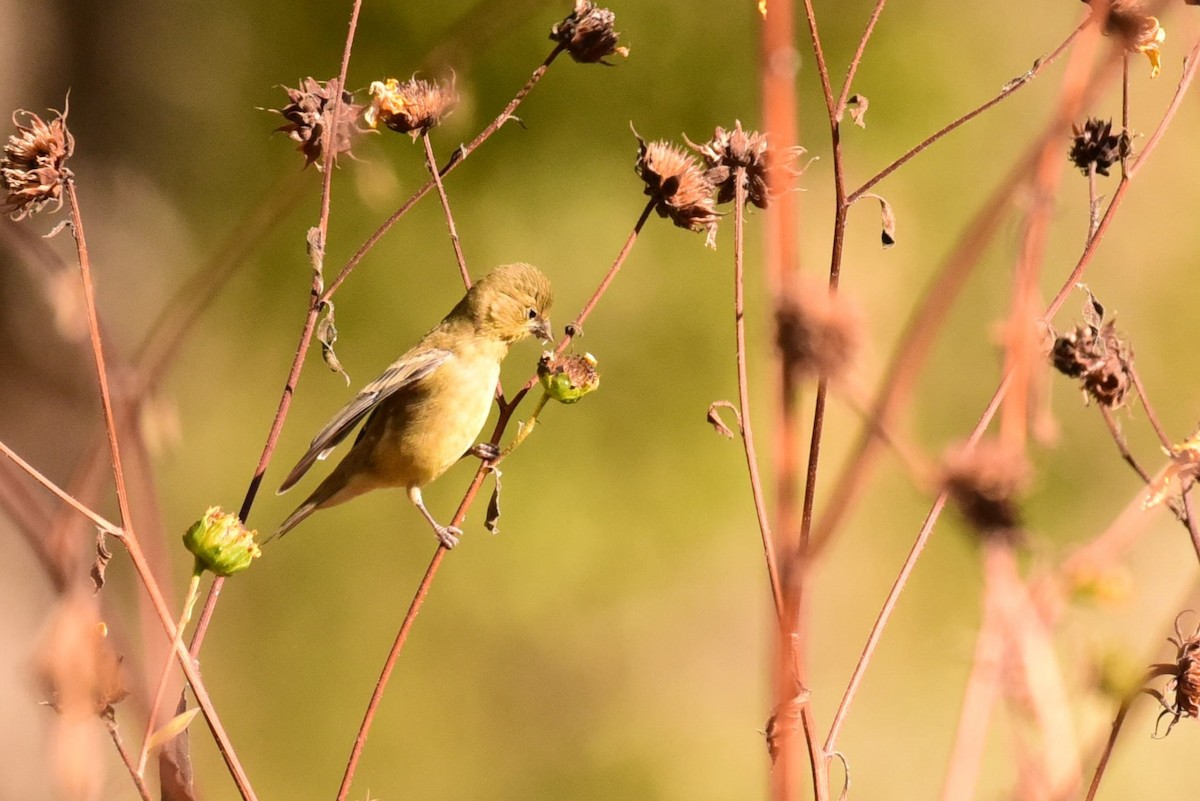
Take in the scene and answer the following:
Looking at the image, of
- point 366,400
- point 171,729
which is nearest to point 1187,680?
point 171,729

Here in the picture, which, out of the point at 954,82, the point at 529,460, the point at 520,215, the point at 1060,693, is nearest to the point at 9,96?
the point at 520,215

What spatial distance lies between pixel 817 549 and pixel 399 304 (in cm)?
319

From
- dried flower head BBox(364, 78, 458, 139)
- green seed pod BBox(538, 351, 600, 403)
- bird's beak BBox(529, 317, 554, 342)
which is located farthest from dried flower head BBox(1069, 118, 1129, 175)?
bird's beak BBox(529, 317, 554, 342)

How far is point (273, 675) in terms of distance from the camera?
3.63 meters

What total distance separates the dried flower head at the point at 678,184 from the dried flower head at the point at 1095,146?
29cm

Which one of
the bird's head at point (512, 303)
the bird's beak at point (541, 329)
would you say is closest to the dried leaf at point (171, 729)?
the bird's head at point (512, 303)

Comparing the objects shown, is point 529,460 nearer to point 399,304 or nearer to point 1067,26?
point 399,304

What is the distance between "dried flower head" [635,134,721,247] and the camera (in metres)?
0.99

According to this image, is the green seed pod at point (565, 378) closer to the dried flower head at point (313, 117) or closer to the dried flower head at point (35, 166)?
the dried flower head at point (313, 117)

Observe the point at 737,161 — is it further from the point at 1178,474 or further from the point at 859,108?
the point at 1178,474

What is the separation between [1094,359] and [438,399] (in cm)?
136

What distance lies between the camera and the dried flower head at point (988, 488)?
361mm

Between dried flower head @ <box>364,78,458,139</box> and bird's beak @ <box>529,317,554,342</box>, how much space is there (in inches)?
30.5

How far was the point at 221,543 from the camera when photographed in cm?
85
